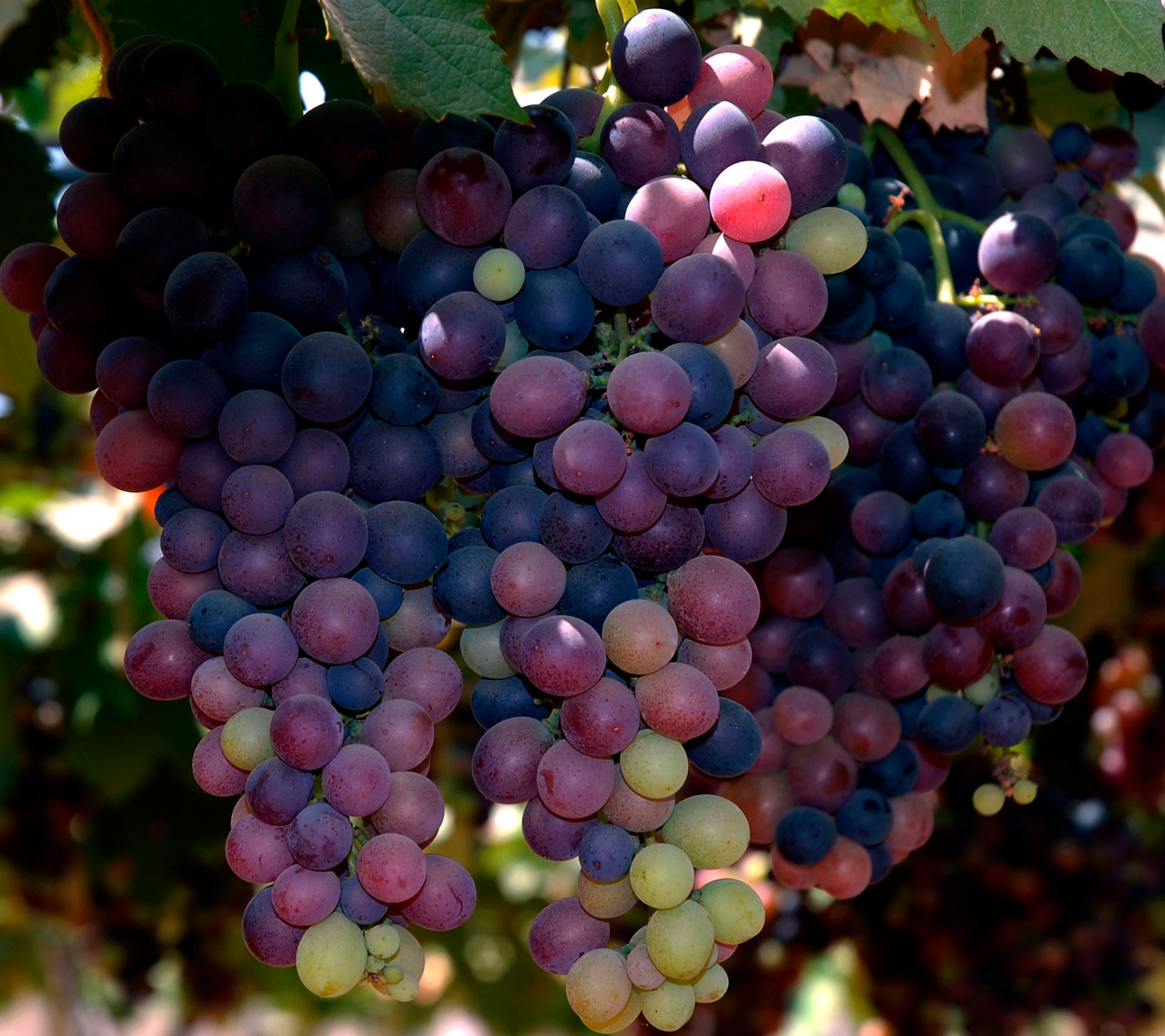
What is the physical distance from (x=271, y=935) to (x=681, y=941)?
0.22 meters

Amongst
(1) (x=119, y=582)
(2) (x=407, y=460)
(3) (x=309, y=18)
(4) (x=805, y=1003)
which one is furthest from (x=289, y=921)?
(4) (x=805, y=1003)

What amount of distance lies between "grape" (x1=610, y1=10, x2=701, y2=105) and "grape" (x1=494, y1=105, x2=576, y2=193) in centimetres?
5

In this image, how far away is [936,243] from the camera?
0.89m

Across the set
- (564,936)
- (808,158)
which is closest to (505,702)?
(564,936)

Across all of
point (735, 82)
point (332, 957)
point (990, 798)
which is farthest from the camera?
point (990, 798)

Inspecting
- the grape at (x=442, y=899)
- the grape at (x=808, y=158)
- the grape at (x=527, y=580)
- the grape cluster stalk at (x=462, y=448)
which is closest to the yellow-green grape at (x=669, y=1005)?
the grape cluster stalk at (x=462, y=448)

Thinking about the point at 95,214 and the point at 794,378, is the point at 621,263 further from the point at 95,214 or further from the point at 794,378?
the point at 95,214

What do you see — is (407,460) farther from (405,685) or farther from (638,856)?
(638,856)

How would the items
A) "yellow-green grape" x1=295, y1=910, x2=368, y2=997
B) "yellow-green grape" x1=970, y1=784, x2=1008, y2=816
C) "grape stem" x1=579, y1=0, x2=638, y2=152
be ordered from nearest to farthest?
"yellow-green grape" x1=295, y1=910, x2=368, y2=997 < "grape stem" x1=579, y1=0, x2=638, y2=152 < "yellow-green grape" x1=970, y1=784, x2=1008, y2=816

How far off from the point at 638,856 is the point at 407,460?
25 cm

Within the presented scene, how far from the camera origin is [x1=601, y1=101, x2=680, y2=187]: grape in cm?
68

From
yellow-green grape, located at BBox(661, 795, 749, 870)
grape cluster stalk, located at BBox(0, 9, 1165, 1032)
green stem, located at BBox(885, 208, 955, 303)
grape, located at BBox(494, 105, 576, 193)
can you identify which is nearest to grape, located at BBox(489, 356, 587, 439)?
grape cluster stalk, located at BBox(0, 9, 1165, 1032)

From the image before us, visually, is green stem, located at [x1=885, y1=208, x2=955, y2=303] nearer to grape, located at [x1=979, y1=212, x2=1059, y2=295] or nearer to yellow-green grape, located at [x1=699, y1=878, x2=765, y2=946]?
grape, located at [x1=979, y1=212, x2=1059, y2=295]

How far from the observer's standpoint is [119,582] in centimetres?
193
